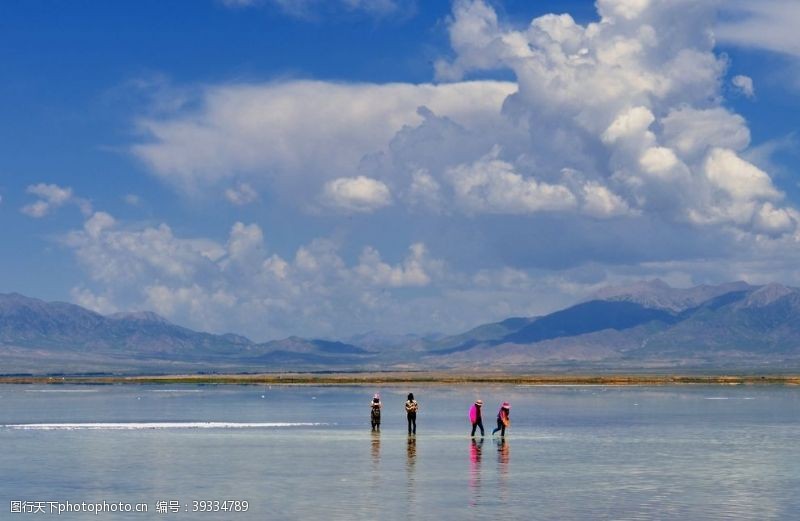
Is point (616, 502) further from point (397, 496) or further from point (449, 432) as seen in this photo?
point (449, 432)

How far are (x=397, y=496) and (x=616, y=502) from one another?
6052mm

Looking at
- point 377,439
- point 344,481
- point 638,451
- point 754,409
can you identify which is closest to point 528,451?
point 638,451

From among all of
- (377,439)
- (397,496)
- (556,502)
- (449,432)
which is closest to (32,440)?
(377,439)

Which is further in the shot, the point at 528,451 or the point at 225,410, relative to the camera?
the point at 225,410

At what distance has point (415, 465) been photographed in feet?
138

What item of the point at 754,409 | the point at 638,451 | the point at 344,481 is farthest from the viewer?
the point at 754,409

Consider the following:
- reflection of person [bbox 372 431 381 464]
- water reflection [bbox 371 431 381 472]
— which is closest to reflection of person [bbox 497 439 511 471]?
water reflection [bbox 371 431 381 472]

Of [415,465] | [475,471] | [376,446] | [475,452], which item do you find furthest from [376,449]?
[475,471]

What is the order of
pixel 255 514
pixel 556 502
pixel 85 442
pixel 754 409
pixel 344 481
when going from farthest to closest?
pixel 754 409, pixel 85 442, pixel 344 481, pixel 556 502, pixel 255 514

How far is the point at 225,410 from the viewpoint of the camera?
275 feet

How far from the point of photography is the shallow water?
32.0 metres

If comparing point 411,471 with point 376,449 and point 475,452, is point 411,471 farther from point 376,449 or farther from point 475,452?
point 376,449

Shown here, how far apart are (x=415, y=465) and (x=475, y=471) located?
2646 millimetres

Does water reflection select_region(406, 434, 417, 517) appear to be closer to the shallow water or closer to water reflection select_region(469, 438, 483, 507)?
the shallow water
